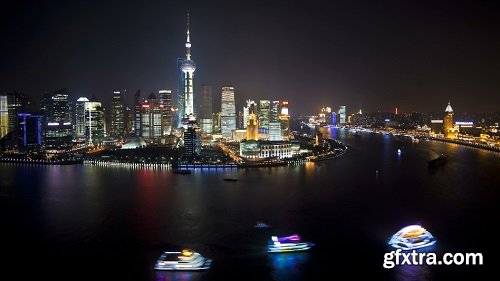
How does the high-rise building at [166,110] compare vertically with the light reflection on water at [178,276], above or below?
above

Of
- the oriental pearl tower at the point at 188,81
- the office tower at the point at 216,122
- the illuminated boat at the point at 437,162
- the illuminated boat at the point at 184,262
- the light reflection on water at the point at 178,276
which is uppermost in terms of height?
the oriental pearl tower at the point at 188,81

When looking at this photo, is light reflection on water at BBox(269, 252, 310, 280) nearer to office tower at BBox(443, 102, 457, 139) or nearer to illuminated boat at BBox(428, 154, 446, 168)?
illuminated boat at BBox(428, 154, 446, 168)

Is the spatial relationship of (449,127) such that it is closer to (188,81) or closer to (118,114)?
(188,81)

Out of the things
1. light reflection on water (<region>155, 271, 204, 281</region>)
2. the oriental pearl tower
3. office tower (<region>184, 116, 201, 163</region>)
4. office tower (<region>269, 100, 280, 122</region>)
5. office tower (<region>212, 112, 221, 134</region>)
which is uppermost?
the oriental pearl tower

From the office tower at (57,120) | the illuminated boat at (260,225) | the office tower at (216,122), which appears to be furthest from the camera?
the office tower at (216,122)

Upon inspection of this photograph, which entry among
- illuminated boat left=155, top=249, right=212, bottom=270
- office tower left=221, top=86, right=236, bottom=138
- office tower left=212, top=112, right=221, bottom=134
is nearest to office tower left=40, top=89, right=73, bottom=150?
office tower left=221, top=86, right=236, bottom=138

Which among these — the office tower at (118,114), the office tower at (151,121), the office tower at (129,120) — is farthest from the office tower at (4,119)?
the office tower at (151,121)

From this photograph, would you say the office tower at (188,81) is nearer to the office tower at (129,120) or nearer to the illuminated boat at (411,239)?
the office tower at (129,120)
